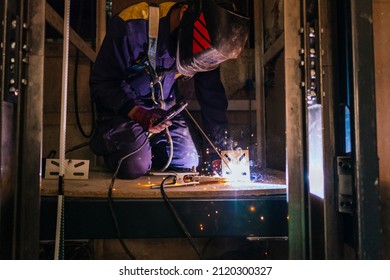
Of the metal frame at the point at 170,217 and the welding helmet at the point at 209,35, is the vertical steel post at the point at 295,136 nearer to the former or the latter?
the metal frame at the point at 170,217

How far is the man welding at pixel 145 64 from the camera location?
4.43ft

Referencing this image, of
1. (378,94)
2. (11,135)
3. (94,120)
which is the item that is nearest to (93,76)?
(94,120)

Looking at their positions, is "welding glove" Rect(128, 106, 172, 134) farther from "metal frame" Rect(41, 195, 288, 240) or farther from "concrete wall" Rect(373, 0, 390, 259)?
"concrete wall" Rect(373, 0, 390, 259)

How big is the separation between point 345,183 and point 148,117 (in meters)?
0.96

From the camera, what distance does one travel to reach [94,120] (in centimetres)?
217

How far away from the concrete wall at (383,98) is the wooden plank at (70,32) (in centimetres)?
128

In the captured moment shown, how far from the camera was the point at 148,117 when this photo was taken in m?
1.51

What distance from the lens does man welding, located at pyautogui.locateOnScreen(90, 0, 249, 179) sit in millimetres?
1350

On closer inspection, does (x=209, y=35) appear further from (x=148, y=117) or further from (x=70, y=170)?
(x=70, y=170)

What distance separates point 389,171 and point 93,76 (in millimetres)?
1412

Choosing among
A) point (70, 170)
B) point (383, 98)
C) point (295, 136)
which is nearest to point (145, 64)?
point (70, 170)

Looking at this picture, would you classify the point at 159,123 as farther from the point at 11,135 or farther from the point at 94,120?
the point at 94,120

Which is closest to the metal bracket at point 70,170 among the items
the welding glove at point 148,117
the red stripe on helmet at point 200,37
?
the welding glove at point 148,117

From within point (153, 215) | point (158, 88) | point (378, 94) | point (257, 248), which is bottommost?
point (257, 248)
